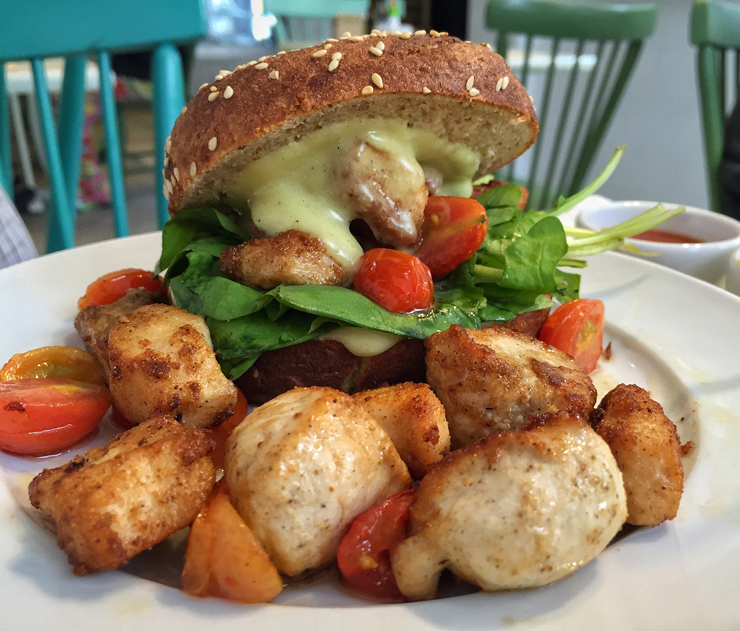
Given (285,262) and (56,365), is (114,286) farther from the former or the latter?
(285,262)

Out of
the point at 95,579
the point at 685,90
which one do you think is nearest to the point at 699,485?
the point at 95,579

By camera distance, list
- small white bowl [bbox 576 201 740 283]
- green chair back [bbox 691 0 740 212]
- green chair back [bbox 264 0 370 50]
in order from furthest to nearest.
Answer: green chair back [bbox 264 0 370 50] → green chair back [bbox 691 0 740 212] → small white bowl [bbox 576 201 740 283]

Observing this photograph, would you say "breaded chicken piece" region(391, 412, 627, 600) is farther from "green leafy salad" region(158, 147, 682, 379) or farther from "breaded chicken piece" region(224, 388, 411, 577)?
"green leafy salad" region(158, 147, 682, 379)

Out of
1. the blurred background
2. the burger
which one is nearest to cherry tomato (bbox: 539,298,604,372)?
the burger

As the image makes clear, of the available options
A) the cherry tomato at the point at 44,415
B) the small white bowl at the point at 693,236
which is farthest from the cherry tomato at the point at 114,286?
the small white bowl at the point at 693,236

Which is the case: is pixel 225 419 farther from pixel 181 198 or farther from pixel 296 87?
pixel 296 87

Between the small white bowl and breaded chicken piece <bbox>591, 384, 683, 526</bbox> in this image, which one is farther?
the small white bowl

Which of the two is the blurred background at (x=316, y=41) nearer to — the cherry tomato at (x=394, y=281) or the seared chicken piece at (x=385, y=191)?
the seared chicken piece at (x=385, y=191)

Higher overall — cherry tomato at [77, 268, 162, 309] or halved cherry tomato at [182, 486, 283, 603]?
halved cherry tomato at [182, 486, 283, 603]
